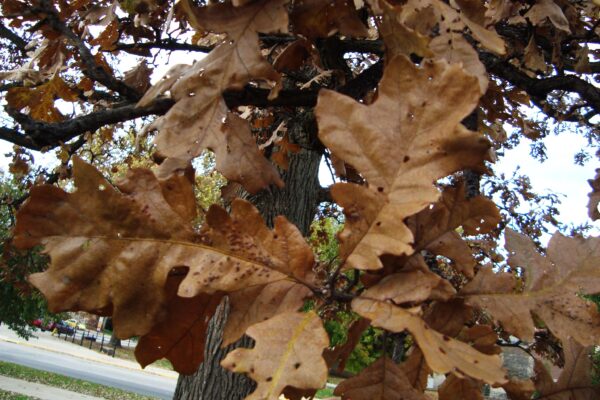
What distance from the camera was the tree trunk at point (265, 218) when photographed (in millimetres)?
3078

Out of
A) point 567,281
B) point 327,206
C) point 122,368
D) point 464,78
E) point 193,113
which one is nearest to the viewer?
point 464,78

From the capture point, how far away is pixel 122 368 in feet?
80.7

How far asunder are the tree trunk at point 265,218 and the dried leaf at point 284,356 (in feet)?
3.72

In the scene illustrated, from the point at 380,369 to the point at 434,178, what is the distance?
272mm

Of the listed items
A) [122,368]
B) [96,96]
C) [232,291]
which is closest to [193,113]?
[232,291]

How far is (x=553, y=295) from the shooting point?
79 cm

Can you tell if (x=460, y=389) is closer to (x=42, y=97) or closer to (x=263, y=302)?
(x=263, y=302)

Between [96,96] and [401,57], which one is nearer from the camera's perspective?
[401,57]

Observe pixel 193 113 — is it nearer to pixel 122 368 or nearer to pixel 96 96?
pixel 96 96

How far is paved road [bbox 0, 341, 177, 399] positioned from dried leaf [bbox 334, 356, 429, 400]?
1852 cm

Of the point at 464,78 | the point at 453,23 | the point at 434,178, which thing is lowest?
the point at 434,178

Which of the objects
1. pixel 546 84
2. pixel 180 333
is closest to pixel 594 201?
pixel 546 84

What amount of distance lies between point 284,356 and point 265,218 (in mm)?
2892

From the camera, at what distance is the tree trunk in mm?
3078
